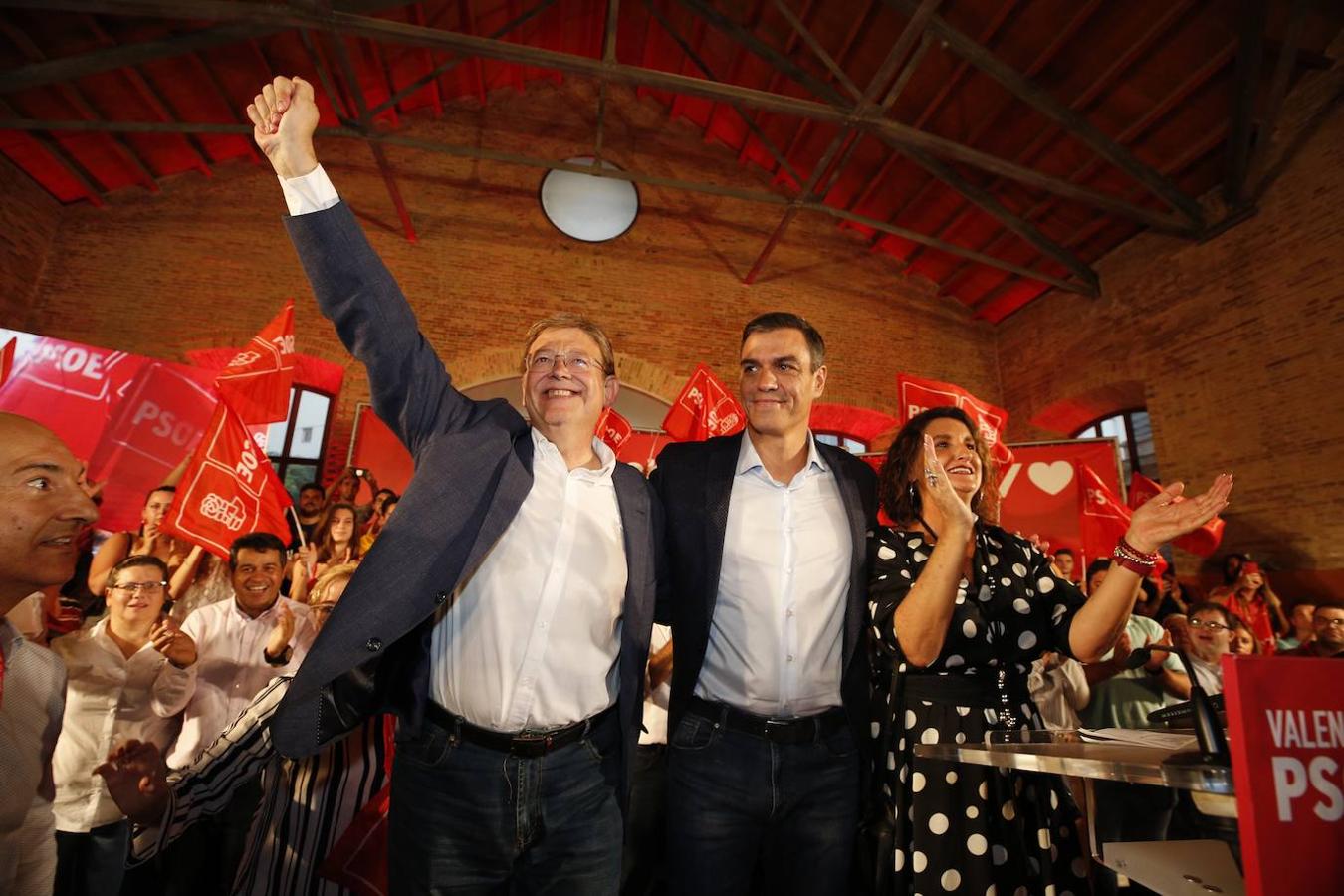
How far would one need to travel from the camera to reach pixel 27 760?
1391mm

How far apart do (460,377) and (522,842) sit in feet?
24.1

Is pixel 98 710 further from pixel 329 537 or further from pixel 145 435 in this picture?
pixel 145 435

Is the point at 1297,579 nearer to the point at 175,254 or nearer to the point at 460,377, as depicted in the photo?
the point at 460,377

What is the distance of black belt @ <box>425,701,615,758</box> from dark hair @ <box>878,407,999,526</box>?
1055 millimetres

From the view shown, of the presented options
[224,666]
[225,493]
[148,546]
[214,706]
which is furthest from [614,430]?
[214,706]

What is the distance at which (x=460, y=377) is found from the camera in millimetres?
8195

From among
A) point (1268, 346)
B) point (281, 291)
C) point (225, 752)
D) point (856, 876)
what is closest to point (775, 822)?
point (856, 876)

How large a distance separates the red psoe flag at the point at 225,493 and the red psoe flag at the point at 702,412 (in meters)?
3.23

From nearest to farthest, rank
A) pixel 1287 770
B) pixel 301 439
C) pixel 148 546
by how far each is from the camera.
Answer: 1. pixel 1287 770
2. pixel 148 546
3. pixel 301 439

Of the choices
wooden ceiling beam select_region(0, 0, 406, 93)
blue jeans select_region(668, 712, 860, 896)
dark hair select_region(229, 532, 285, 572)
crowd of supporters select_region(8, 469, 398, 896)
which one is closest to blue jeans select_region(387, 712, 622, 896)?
blue jeans select_region(668, 712, 860, 896)

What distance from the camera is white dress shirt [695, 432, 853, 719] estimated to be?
1.64 meters

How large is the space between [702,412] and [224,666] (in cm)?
420

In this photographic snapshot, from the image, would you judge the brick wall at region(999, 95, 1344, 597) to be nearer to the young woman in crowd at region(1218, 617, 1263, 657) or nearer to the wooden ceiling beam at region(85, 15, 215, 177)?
the young woman in crowd at region(1218, 617, 1263, 657)

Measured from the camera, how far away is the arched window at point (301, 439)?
7875 millimetres
